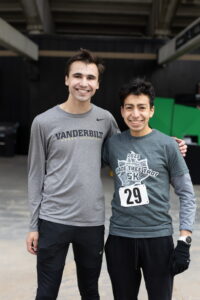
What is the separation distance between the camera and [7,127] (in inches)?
363

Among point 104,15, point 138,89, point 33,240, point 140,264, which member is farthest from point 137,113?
point 104,15

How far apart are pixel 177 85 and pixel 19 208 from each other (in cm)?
639

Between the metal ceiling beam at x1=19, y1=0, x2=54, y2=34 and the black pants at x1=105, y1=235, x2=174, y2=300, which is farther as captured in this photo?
the metal ceiling beam at x1=19, y1=0, x2=54, y2=34

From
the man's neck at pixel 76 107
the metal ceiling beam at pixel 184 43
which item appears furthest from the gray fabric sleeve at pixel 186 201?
the metal ceiling beam at pixel 184 43

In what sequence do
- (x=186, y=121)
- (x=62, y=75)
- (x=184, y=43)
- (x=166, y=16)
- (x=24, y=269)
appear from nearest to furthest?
1. (x=24, y=269)
2. (x=184, y=43)
3. (x=186, y=121)
4. (x=166, y=16)
5. (x=62, y=75)

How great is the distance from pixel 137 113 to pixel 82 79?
0.32 m

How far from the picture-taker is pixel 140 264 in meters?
1.77

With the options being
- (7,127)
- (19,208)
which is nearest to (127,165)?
(19,208)

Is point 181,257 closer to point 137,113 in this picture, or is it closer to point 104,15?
point 137,113

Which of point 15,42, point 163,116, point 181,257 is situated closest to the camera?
point 181,257

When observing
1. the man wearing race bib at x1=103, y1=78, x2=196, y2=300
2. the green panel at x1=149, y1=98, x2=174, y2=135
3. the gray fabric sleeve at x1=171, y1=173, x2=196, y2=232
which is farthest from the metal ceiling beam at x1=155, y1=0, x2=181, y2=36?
the gray fabric sleeve at x1=171, y1=173, x2=196, y2=232

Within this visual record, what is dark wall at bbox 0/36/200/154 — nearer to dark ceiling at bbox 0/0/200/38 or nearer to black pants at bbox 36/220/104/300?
dark ceiling at bbox 0/0/200/38

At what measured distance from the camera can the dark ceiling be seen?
9.22 metres

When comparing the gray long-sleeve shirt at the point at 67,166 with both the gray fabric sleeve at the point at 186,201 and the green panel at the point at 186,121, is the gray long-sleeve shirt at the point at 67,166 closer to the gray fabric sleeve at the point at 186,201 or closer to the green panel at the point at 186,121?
the gray fabric sleeve at the point at 186,201
